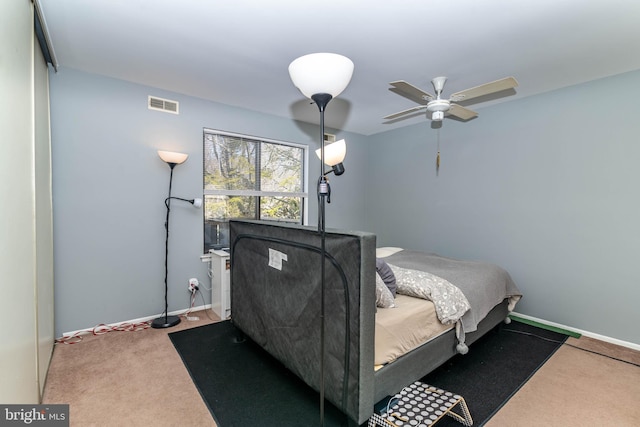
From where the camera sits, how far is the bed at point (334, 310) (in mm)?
1463

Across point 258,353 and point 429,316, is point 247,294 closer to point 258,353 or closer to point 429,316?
point 258,353

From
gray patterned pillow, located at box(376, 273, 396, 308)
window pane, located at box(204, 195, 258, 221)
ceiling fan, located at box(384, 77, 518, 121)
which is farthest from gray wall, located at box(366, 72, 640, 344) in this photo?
window pane, located at box(204, 195, 258, 221)

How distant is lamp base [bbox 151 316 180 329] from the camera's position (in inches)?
116

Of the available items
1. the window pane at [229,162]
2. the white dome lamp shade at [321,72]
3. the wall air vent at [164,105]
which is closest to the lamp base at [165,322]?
the window pane at [229,162]

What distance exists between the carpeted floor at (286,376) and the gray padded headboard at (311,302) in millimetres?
198

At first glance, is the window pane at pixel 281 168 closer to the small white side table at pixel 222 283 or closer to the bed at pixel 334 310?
the small white side table at pixel 222 283

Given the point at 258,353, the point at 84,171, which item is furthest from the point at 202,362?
the point at 84,171

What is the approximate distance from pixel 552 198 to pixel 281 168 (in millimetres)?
3259

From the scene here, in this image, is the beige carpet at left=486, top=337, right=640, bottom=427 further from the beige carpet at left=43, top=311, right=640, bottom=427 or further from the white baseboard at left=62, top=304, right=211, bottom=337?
the white baseboard at left=62, top=304, right=211, bottom=337

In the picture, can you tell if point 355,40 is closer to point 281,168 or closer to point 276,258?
point 276,258

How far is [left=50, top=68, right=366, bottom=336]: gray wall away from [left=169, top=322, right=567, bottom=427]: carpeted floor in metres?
0.73

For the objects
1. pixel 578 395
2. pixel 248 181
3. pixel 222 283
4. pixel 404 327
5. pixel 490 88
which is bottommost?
pixel 578 395

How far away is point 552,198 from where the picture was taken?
3154mm

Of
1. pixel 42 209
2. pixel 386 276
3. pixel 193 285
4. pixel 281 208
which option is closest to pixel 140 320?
pixel 193 285
